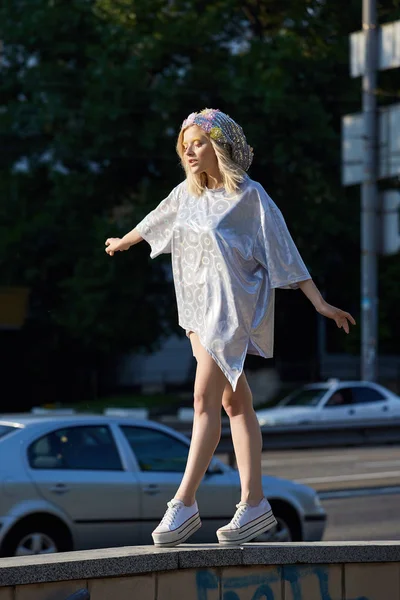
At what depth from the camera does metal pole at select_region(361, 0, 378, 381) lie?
2717 centimetres

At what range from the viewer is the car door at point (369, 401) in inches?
1023

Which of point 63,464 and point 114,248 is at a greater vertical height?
point 114,248

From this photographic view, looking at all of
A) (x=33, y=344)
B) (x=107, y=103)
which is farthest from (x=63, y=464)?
(x=33, y=344)

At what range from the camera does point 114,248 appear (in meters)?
5.59

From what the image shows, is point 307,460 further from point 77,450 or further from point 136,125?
point 136,125

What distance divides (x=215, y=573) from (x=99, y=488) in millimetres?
5116

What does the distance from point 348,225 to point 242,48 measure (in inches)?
231

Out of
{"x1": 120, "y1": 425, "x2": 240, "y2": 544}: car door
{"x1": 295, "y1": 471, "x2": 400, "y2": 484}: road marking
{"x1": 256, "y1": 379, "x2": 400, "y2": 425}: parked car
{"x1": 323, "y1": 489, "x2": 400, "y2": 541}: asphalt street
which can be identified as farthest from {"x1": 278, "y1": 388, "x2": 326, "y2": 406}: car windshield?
{"x1": 120, "y1": 425, "x2": 240, "y2": 544}: car door

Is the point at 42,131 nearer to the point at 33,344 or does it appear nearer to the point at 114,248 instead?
the point at 33,344

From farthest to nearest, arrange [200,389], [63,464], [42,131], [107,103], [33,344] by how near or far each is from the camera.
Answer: [33,344], [42,131], [107,103], [63,464], [200,389]

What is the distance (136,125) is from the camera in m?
32.5

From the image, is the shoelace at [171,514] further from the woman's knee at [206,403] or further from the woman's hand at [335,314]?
the woman's hand at [335,314]

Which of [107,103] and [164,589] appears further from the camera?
[107,103]

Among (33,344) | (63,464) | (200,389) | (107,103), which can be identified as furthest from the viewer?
(33,344)
